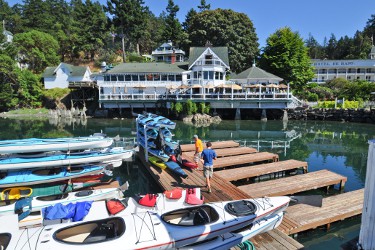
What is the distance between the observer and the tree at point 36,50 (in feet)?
165

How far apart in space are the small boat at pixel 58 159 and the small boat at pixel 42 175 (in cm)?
37

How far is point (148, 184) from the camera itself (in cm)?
1254

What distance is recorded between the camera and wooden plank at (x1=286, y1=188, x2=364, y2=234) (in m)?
7.65

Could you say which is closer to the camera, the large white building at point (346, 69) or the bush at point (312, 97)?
the bush at point (312, 97)

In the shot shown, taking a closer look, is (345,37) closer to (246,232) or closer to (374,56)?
(374,56)

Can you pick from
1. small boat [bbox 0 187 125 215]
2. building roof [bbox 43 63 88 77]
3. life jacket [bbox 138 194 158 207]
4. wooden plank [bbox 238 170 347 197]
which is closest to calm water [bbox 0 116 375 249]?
wooden plank [bbox 238 170 347 197]

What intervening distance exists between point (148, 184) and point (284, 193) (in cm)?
631

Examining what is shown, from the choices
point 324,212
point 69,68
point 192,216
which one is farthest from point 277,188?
point 69,68

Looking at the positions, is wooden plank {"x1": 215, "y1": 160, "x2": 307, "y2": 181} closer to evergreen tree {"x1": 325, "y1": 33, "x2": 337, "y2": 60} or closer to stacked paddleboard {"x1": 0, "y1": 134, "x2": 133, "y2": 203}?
stacked paddleboard {"x1": 0, "y1": 134, "x2": 133, "y2": 203}

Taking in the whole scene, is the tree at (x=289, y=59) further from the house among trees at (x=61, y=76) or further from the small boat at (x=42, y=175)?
the small boat at (x=42, y=175)

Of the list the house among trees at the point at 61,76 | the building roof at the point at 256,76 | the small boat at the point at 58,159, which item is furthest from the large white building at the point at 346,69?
the small boat at the point at 58,159

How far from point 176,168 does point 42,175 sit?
574 centimetres

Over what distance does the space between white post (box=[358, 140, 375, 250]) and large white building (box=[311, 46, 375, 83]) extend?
217 feet

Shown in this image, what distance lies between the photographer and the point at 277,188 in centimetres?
1011
